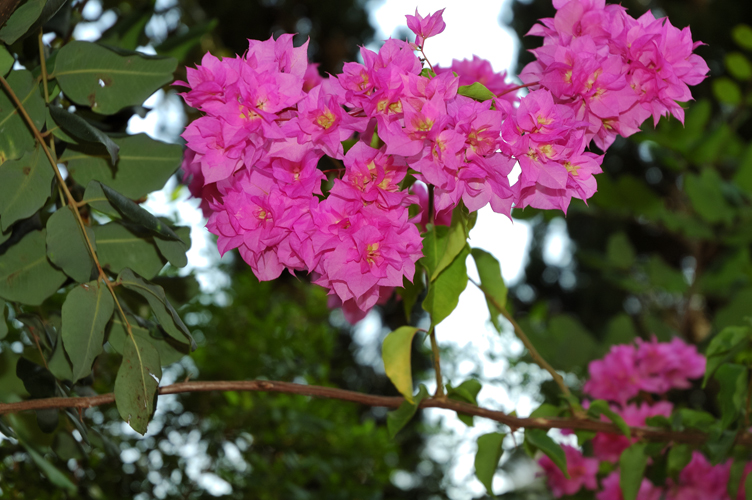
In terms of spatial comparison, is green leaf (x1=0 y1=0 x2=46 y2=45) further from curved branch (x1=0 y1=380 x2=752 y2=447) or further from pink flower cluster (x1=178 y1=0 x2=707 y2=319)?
curved branch (x1=0 y1=380 x2=752 y2=447)

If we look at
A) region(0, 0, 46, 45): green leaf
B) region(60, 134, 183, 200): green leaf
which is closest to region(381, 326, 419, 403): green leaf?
region(60, 134, 183, 200): green leaf

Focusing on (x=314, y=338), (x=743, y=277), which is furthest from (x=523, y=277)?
(x=314, y=338)

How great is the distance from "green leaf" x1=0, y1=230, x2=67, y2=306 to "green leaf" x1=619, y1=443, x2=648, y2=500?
53 centimetres

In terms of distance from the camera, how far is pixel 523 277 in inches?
114

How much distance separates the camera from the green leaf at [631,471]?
60 cm

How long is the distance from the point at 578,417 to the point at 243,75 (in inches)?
16.6

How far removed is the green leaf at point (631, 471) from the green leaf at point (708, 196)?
28.1 inches

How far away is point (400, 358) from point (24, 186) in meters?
0.30

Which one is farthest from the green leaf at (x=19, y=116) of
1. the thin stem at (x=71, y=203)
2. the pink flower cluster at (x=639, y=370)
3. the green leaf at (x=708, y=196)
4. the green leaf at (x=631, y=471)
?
the green leaf at (x=708, y=196)

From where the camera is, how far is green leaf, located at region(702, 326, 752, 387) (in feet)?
1.86

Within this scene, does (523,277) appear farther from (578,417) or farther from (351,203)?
(351,203)

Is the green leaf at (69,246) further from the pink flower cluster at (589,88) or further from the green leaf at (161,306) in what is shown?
the pink flower cluster at (589,88)

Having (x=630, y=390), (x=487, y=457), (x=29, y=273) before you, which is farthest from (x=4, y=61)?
(x=630, y=390)

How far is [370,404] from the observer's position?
50 cm
